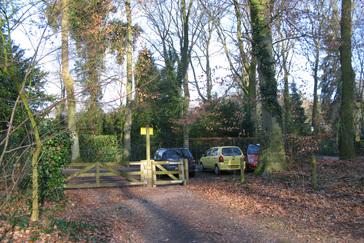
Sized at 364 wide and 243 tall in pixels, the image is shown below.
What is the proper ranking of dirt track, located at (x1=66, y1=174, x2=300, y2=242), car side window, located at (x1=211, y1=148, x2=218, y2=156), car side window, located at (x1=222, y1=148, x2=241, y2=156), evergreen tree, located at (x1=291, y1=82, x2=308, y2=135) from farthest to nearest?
evergreen tree, located at (x1=291, y1=82, x2=308, y2=135) < car side window, located at (x1=211, y1=148, x2=218, y2=156) < car side window, located at (x1=222, y1=148, x2=241, y2=156) < dirt track, located at (x1=66, y1=174, x2=300, y2=242)

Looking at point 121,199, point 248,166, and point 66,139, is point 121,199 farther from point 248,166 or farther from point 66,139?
point 248,166

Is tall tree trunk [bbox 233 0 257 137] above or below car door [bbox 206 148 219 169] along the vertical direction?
above

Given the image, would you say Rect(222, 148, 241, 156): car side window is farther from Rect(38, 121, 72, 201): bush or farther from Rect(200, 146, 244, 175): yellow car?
Rect(38, 121, 72, 201): bush

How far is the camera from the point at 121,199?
10422mm

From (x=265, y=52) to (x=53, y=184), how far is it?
9646 millimetres

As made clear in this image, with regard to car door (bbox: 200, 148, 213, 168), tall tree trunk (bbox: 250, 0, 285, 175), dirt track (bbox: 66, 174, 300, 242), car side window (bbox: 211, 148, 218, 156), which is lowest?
dirt track (bbox: 66, 174, 300, 242)

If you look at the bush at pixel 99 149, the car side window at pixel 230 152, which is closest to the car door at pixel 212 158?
the car side window at pixel 230 152

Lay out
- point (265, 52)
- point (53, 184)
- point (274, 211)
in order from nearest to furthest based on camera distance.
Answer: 1. point (274, 211)
2. point (53, 184)
3. point (265, 52)

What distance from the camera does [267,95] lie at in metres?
12.9

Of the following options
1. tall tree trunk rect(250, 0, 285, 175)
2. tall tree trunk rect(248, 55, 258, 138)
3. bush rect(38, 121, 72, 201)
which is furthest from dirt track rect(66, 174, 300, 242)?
tall tree trunk rect(248, 55, 258, 138)

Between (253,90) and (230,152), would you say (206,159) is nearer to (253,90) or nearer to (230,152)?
(230,152)

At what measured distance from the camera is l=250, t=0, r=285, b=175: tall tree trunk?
12.8m

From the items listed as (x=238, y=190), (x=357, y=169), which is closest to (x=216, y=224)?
(x=238, y=190)

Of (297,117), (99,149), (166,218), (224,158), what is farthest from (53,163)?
(297,117)
